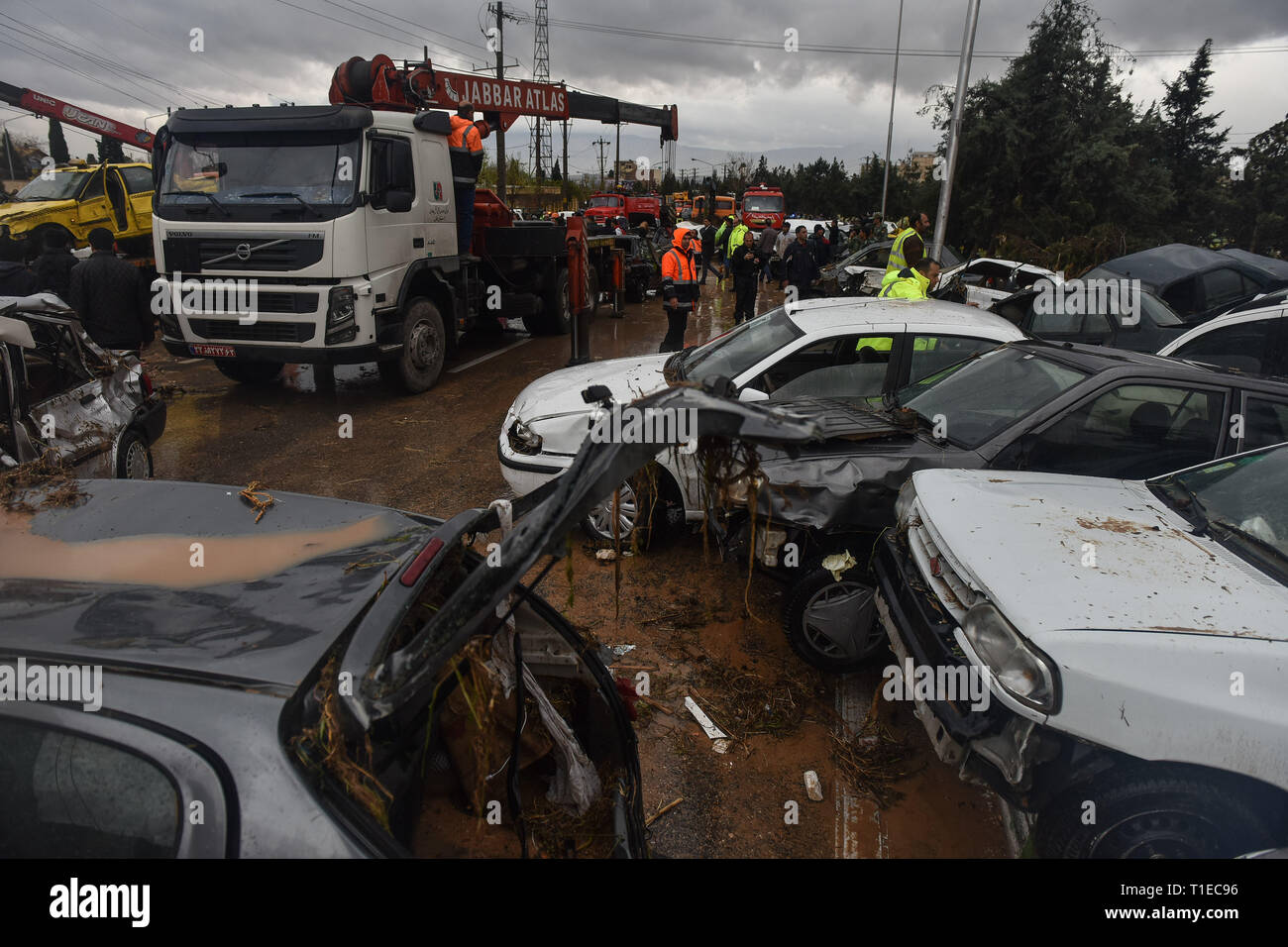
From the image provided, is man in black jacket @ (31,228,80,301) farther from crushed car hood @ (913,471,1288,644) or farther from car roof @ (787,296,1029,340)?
crushed car hood @ (913,471,1288,644)

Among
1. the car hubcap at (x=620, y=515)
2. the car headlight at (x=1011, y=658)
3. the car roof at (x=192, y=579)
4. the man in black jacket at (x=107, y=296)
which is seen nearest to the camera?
the car roof at (x=192, y=579)

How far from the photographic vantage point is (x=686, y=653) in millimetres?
4105

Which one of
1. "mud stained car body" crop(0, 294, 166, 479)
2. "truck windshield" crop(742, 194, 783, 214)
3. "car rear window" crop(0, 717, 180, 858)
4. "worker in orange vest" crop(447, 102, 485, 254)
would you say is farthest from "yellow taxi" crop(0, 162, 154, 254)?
"truck windshield" crop(742, 194, 783, 214)

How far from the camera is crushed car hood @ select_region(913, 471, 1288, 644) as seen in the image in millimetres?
2463

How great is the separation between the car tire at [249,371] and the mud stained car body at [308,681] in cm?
713

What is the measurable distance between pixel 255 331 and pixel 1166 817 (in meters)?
8.09

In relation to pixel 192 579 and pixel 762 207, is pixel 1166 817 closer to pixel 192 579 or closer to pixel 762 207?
pixel 192 579

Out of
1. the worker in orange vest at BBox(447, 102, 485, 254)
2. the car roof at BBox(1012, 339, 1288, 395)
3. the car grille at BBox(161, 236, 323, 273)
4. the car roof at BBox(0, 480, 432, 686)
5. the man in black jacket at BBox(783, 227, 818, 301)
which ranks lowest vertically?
the car roof at BBox(0, 480, 432, 686)

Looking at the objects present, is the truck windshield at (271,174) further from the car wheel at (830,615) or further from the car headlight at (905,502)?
the car headlight at (905,502)

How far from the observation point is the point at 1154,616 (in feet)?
8.06

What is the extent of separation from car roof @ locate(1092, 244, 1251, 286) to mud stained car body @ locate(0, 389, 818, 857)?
36.2ft

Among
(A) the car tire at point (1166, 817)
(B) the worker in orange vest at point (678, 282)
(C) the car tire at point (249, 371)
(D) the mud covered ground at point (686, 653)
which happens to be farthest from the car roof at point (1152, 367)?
(C) the car tire at point (249, 371)

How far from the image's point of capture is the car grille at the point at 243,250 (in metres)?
7.38
